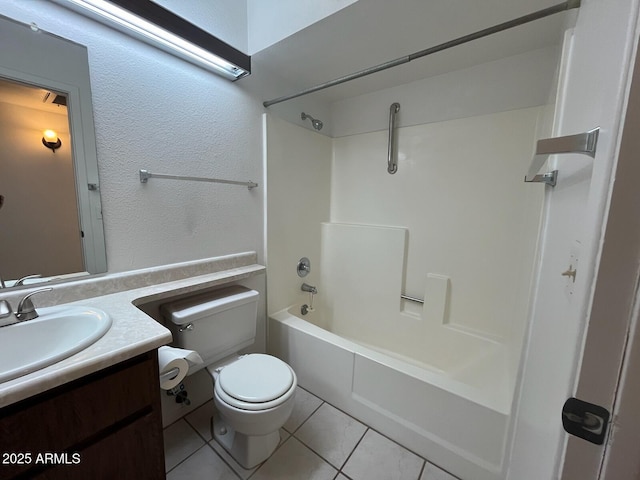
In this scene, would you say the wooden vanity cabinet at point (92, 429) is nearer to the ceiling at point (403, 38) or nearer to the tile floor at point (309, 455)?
the tile floor at point (309, 455)

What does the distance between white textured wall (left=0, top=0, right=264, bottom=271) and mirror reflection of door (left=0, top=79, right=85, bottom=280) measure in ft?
0.39

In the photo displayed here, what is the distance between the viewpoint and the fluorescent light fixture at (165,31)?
3.25 ft

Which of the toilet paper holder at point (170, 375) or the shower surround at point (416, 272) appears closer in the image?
the toilet paper holder at point (170, 375)

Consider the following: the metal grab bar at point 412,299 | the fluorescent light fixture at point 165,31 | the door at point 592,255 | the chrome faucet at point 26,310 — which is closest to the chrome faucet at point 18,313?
the chrome faucet at point 26,310

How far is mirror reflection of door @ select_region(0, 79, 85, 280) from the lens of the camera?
3.04 ft

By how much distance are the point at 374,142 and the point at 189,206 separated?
1.45 metres

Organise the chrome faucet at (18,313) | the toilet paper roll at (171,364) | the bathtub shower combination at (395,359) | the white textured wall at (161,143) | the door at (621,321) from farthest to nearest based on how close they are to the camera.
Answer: the bathtub shower combination at (395,359) → the white textured wall at (161,143) → the toilet paper roll at (171,364) → the chrome faucet at (18,313) → the door at (621,321)

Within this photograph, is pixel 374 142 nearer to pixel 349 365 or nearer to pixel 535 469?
pixel 349 365

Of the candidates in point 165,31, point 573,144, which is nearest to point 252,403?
point 573,144

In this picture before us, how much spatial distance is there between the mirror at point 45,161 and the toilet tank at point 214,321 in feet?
1.39

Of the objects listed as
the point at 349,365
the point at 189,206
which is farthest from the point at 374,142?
the point at 349,365

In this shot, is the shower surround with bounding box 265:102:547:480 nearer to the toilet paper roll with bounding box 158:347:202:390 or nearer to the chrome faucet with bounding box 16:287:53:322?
the toilet paper roll with bounding box 158:347:202:390

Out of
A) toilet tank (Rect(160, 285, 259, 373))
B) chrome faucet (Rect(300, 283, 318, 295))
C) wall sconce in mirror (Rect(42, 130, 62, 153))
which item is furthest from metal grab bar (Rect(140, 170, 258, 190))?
chrome faucet (Rect(300, 283, 318, 295))

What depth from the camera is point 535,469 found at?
2.14 feet
